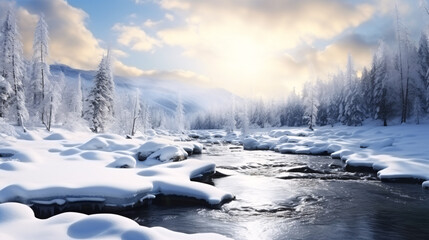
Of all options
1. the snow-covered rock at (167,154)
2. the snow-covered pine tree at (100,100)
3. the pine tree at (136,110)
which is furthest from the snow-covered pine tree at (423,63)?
the pine tree at (136,110)

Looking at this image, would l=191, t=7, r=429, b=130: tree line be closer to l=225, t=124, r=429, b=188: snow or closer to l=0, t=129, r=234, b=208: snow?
l=225, t=124, r=429, b=188: snow

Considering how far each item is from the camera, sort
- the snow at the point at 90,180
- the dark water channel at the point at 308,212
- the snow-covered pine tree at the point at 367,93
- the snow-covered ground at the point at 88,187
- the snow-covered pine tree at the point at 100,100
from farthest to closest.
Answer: the snow-covered pine tree at the point at 367,93
the snow-covered pine tree at the point at 100,100
the snow at the point at 90,180
the dark water channel at the point at 308,212
the snow-covered ground at the point at 88,187

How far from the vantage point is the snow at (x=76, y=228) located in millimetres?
6598

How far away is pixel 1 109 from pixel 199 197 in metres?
35.4

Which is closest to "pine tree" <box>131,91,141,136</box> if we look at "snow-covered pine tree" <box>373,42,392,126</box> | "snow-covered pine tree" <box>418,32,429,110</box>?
"snow-covered pine tree" <box>373,42,392,126</box>

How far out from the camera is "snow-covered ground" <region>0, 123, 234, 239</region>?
7.00 metres

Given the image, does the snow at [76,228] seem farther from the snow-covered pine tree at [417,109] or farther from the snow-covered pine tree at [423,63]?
the snow-covered pine tree at [423,63]

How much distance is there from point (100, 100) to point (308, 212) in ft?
125

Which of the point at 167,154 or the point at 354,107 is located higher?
the point at 354,107

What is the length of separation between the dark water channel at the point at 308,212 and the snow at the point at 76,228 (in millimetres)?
4038

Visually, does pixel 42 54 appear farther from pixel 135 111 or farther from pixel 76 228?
pixel 76 228

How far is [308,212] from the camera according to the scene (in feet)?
42.8

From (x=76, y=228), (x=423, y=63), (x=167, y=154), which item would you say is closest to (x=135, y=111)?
(x=167, y=154)

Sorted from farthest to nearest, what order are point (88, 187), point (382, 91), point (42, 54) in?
point (382, 91)
point (42, 54)
point (88, 187)
